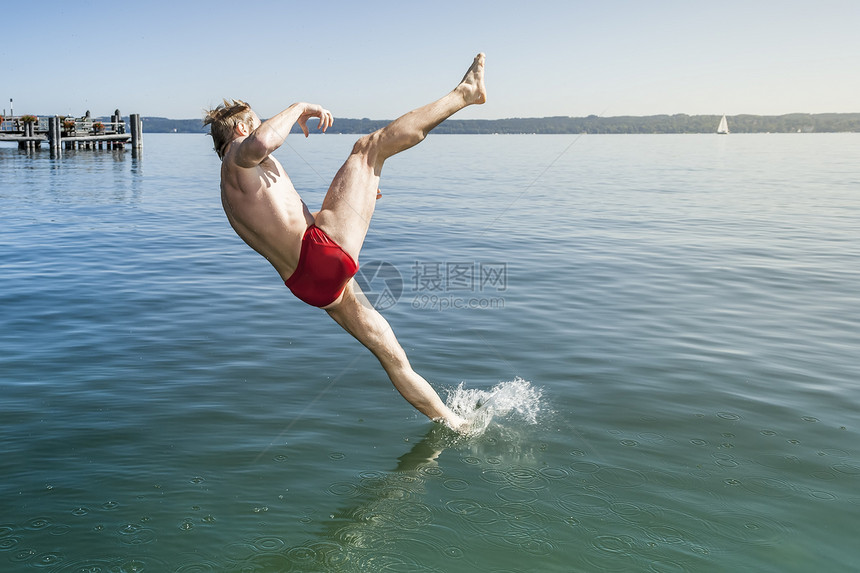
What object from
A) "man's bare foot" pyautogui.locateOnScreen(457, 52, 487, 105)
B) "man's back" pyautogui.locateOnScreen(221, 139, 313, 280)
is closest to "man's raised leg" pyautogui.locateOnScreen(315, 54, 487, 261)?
"man's bare foot" pyautogui.locateOnScreen(457, 52, 487, 105)

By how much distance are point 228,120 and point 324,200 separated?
76 cm

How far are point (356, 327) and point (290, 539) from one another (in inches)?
59.5

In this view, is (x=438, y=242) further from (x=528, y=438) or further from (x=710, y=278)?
(x=528, y=438)

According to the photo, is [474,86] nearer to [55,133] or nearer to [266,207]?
[266,207]

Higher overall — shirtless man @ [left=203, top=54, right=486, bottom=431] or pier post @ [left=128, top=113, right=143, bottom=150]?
pier post @ [left=128, top=113, right=143, bottom=150]

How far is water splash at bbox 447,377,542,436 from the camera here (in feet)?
19.4

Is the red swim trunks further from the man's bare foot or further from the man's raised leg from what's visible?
the man's bare foot

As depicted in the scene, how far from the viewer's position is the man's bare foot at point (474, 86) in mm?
4527

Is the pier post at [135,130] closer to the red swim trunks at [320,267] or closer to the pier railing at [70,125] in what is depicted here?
the pier railing at [70,125]

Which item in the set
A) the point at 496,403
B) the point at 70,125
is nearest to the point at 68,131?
the point at 70,125

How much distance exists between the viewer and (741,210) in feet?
70.7

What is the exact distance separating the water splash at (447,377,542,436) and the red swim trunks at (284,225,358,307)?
1784 millimetres

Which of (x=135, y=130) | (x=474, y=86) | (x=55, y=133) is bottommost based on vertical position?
(x=474, y=86)

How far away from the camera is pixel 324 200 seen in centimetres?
449
